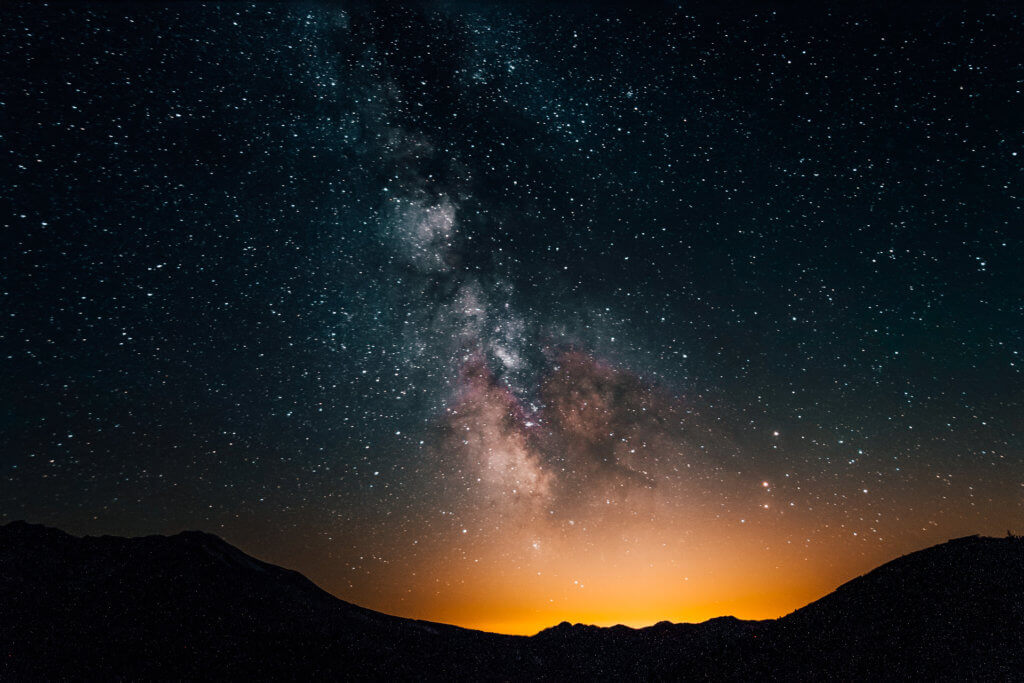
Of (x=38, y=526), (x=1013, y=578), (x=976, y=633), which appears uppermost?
(x=38, y=526)

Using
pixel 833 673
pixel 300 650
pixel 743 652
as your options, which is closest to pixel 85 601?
pixel 300 650

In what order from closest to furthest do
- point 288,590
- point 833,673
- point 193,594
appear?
point 833,673, point 193,594, point 288,590

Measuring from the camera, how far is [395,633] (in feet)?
106

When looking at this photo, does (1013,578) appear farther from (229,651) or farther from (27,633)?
(27,633)

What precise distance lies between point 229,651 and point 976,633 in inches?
1092

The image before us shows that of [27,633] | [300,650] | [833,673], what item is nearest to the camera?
[833,673]

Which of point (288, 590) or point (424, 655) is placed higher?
point (288, 590)

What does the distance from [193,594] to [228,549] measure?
43.5 ft

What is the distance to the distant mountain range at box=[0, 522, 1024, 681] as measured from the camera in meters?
17.6

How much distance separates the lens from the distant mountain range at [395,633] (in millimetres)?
17625

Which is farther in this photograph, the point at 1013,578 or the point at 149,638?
the point at 149,638

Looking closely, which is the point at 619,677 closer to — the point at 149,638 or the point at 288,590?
the point at 149,638

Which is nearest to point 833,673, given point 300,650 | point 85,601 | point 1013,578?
point 1013,578

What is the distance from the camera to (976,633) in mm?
16500
